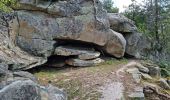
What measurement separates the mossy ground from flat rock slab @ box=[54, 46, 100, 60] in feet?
2.75

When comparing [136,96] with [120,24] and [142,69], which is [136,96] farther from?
[120,24]

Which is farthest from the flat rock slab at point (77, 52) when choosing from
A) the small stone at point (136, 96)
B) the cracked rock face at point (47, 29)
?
the small stone at point (136, 96)

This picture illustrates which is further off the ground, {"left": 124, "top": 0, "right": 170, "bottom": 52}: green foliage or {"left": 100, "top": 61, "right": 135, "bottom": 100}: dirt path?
{"left": 124, "top": 0, "right": 170, "bottom": 52}: green foliage

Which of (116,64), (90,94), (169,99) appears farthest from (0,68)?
(116,64)

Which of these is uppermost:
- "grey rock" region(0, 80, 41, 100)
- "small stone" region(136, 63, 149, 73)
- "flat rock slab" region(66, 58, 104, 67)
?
"grey rock" region(0, 80, 41, 100)

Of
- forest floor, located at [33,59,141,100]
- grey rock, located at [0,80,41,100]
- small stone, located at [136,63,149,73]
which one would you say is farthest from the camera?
small stone, located at [136,63,149,73]

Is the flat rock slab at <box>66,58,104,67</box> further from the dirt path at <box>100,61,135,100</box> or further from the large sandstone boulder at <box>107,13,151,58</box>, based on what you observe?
the large sandstone boulder at <box>107,13,151,58</box>

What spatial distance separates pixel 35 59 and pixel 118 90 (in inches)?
224

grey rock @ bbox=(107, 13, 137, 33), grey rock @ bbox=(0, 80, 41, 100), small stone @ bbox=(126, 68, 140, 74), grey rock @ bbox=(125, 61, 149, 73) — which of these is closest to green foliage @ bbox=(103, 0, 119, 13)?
grey rock @ bbox=(107, 13, 137, 33)

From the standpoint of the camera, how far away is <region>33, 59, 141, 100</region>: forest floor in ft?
46.8

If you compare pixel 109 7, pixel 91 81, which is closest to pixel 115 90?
pixel 91 81

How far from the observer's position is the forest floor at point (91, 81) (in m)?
14.3

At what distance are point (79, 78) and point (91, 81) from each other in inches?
28.9

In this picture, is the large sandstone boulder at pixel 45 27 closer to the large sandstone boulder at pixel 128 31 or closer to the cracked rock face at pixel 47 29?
the cracked rock face at pixel 47 29
